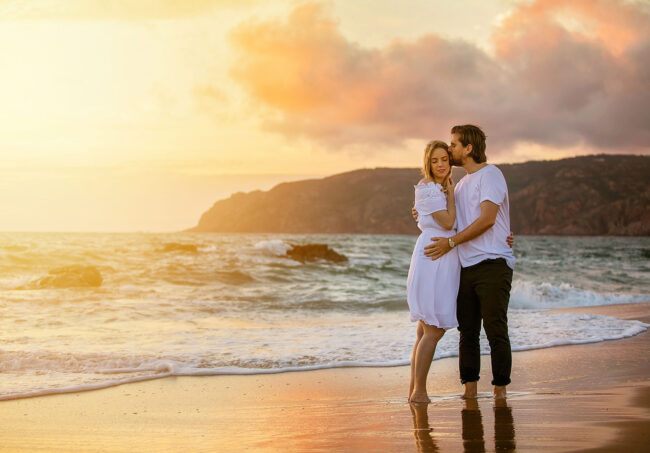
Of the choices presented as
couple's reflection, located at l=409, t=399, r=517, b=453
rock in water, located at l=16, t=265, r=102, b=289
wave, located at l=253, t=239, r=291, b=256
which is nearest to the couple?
couple's reflection, located at l=409, t=399, r=517, b=453

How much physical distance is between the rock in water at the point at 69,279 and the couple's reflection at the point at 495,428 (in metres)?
12.2

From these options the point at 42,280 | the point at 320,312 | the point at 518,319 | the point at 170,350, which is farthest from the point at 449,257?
the point at 42,280

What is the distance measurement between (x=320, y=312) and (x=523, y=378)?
6.97 m

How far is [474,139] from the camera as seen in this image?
4.49 m

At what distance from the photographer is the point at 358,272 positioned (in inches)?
874

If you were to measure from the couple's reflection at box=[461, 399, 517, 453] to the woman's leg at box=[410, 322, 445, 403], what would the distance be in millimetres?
341

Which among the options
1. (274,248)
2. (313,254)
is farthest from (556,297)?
(274,248)

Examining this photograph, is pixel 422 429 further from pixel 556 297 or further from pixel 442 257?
pixel 556 297

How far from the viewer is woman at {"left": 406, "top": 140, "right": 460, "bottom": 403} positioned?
14.5 ft

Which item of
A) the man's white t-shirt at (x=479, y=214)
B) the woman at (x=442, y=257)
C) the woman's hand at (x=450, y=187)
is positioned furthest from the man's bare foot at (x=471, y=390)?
the woman's hand at (x=450, y=187)

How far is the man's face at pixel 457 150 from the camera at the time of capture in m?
4.50

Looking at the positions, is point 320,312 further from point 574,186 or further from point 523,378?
point 574,186

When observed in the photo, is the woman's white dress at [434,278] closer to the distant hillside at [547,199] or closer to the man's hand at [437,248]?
the man's hand at [437,248]

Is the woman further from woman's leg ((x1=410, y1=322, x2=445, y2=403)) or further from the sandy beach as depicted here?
the sandy beach
